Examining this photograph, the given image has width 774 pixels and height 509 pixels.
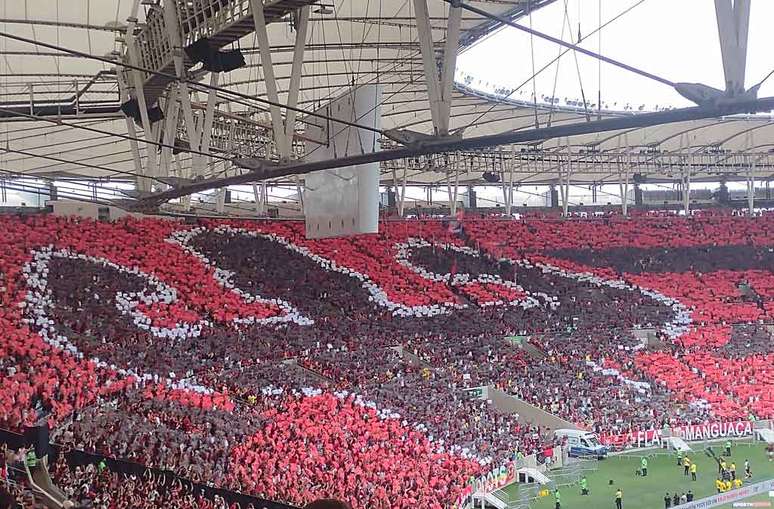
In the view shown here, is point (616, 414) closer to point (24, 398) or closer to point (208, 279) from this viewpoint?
point (208, 279)

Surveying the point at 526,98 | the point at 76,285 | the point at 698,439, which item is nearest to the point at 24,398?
the point at 76,285

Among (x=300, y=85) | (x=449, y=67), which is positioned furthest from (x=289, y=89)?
(x=300, y=85)

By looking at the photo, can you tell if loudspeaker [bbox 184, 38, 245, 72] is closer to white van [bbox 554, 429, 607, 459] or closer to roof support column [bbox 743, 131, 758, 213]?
white van [bbox 554, 429, 607, 459]

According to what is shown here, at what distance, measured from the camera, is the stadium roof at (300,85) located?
74.0 ft

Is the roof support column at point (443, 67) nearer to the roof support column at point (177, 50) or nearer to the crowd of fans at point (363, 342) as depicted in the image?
the roof support column at point (177, 50)

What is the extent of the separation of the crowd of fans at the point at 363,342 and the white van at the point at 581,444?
2.21 ft

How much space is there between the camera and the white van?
29398 millimetres

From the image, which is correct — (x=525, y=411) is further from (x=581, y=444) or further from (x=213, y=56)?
(x=213, y=56)

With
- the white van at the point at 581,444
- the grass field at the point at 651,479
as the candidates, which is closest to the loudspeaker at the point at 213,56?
the grass field at the point at 651,479

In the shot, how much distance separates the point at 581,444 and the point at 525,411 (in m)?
2.66

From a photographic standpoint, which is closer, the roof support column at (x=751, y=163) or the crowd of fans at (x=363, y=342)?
the crowd of fans at (x=363, y=342)

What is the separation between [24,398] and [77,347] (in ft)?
21.6

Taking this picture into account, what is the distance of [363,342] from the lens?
3466 cm

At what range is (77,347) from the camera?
89.7 ft
